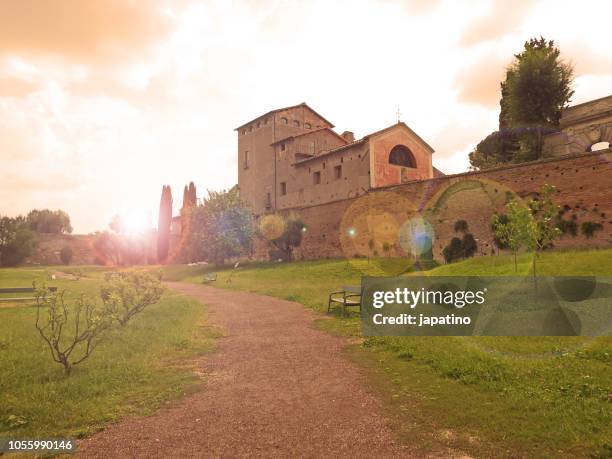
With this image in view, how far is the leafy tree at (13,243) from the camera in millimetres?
52438

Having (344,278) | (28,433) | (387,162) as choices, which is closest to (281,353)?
(28,433)

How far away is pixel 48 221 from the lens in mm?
86938

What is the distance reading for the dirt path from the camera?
427 cm

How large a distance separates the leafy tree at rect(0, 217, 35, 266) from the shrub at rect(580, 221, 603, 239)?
6253 cm

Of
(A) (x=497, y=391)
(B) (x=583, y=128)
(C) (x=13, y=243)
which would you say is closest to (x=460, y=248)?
(B) (x=583, y=128)

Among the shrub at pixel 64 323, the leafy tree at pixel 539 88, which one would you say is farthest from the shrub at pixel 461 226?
the shrub at pixel 64 323

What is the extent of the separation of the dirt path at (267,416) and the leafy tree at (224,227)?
31.1 metres

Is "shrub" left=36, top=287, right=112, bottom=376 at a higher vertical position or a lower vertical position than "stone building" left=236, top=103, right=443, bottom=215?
lower

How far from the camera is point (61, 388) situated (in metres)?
6.07

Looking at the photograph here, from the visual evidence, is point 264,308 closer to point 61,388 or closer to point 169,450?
point 61,388

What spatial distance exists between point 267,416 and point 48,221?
9970cm

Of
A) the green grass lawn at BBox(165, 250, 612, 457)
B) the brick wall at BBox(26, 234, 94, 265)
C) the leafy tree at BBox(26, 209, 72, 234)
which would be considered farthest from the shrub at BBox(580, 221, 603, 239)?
the leafy tree at BBox(26, 209, 72, 234)

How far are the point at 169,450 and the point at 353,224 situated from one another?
2788 centimetres

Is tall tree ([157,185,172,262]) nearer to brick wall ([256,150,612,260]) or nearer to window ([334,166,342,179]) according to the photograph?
A: brick wall ([256,150,612,260])
